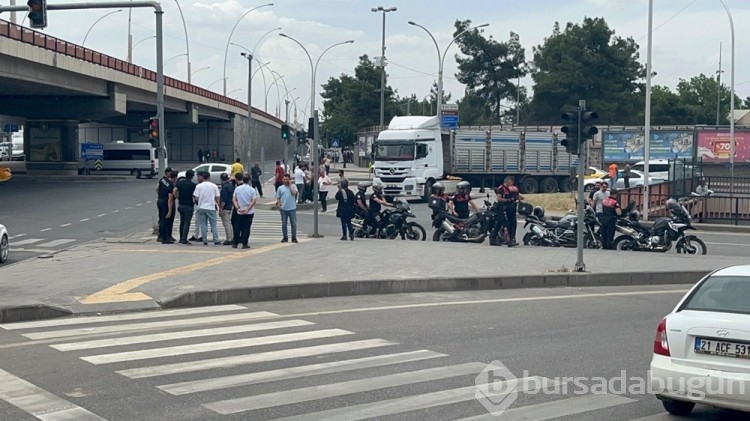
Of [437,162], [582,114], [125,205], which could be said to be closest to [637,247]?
[582,114]

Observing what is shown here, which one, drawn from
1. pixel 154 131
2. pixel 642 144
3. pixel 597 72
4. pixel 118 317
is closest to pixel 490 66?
pixel 597 72

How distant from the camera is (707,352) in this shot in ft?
23.7

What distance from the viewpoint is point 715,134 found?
61938 mm

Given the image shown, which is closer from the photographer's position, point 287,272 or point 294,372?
point 294,372

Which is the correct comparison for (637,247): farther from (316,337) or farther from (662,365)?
(662,365)

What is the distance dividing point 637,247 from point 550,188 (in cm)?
2793

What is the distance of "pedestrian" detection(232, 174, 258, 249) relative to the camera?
20875 mm

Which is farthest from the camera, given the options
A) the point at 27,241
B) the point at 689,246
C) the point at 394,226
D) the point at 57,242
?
the point at 27,241

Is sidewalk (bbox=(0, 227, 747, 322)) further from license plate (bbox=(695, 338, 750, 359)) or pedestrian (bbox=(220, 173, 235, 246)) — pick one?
license plate (bbox=(695, 338, 750, 359))

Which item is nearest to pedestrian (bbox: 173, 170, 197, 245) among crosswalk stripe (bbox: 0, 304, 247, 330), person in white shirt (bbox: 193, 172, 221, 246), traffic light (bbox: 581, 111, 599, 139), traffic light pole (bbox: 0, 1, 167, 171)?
person in white shirt (bbox: 193, 172, 221, 246)

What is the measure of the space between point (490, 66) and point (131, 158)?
44243 millimetres

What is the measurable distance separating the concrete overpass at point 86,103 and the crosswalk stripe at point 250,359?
19.2 meters

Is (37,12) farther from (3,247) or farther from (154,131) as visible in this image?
(154,131)

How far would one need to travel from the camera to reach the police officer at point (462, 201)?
78.6 ft
